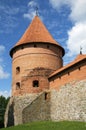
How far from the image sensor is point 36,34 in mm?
26562

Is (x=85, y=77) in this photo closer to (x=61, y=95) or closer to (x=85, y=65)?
(x=85, y=65)

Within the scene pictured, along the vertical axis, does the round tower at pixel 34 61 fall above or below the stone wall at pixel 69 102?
above

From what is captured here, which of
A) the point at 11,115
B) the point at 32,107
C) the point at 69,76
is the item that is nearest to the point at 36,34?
the point at 32,107

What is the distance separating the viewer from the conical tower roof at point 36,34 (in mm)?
26016

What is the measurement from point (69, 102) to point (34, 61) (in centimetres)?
612

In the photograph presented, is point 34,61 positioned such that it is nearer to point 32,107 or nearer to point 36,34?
point 36,34

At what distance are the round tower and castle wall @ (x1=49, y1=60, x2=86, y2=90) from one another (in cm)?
112

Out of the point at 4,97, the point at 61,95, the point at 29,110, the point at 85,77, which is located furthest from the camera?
the point at 4,97

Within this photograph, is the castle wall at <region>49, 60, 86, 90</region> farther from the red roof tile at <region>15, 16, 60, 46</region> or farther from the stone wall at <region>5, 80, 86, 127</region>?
the red roof tile at <region>15, 16, 60, 46</region>

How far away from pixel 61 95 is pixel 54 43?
5906 mm

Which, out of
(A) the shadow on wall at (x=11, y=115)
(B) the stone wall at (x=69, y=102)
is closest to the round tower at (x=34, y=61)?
(A) the shadow on wall at (x=11, y=115)

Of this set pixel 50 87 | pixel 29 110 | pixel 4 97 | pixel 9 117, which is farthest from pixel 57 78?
pixel 4 97

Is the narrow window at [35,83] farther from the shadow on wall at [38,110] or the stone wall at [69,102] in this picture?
the stone wall at [69,102]

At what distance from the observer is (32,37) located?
1033 inches
